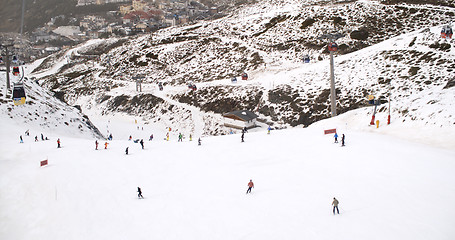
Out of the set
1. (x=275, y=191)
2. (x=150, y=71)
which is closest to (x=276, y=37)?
(x=150, y=71)

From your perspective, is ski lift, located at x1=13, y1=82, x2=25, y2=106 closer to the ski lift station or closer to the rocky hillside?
the rocky hillside

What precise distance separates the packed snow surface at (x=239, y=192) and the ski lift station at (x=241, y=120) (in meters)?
16.5

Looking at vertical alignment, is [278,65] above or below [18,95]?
above

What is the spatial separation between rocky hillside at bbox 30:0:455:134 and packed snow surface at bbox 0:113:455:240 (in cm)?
1135

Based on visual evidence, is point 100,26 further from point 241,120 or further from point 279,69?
point 241,120

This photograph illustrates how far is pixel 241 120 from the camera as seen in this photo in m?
46.6

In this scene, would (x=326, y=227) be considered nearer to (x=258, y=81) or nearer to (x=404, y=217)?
(x=404, y=217)

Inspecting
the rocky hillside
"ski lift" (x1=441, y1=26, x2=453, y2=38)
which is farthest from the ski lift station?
"ski lift" (x1=441, y1=26, x2=453, y2=38)

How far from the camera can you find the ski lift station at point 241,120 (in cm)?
4633

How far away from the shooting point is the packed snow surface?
1490 cm

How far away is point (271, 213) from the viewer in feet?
53.9

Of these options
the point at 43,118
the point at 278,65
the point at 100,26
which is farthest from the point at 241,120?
the point at 100,26

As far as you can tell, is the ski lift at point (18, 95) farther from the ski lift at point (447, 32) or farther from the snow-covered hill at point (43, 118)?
the ski lift at point (447, 32)

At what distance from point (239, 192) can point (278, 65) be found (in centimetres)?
4990
